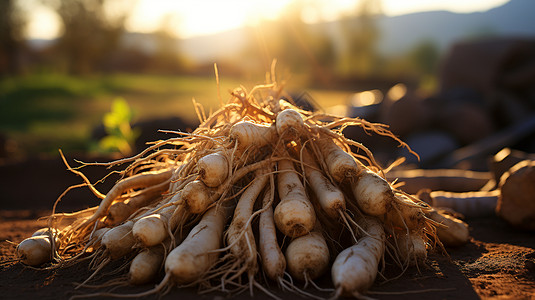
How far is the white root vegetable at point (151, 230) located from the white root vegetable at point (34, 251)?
39.4 inches

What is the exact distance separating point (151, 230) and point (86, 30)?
29496mm

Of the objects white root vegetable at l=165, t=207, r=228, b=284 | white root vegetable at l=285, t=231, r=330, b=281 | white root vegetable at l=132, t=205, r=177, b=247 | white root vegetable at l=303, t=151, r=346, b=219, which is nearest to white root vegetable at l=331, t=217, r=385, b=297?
white root vegetable at l=285, t=231, r=330, b=281

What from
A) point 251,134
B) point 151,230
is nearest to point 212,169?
point 251,134

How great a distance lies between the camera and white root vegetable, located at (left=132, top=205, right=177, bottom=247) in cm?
270

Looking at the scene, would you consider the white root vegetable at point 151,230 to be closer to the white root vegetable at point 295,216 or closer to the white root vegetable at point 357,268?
the white root vegetable at point 295,216

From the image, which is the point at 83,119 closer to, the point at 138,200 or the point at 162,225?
the point at 138,200

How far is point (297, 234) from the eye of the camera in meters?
2.78

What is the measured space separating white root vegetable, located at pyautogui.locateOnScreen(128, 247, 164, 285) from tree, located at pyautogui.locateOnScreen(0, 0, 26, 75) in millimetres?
26227

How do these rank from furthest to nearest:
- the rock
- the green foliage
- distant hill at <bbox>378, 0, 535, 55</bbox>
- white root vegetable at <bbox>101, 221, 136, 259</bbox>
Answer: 1. distant hill at <bbox>378, 0, 535, 55</bbox>
2. the green foliage
3. the rock
4. white root vegetable at <bbox>101, 221, 136, 259</bbox>

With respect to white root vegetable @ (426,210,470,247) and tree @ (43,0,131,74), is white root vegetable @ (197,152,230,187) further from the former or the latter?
tree @ (43,0,131,74)

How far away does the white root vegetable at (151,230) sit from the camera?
2697 millimetres

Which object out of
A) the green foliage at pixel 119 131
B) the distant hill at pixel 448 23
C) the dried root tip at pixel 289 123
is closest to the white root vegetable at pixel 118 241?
the dried root tip at pixel 289 123

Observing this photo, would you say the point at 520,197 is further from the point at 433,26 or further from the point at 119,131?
the point at 433,26

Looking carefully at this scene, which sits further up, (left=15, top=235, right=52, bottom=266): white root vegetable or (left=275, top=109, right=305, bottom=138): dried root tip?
(left=275, top=109, right=305, bottom=138): dried root tip
